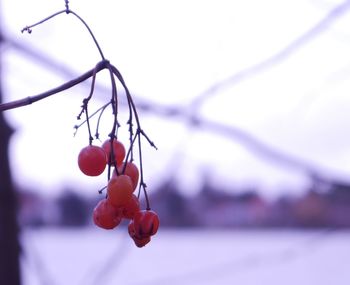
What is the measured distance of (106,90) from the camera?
6.24 feet

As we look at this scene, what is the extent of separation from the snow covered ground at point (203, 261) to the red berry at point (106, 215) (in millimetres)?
1485

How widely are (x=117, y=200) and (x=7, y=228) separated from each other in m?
1.62

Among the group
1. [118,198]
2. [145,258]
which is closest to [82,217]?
[145,258]

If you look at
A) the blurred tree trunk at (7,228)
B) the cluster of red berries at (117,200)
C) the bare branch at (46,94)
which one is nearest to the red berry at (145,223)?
the cluster of red berries at (117,200)

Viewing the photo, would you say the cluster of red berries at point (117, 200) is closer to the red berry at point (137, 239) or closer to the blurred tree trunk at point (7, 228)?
the red berry at point (137, 239)

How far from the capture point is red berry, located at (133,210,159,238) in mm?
834

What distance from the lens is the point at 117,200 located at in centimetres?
81

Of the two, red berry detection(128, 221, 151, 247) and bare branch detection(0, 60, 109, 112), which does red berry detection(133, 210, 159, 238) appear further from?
bare branch detection(0, 60, 109, 112)

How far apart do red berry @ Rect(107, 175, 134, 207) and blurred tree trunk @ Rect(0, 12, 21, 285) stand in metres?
1.49

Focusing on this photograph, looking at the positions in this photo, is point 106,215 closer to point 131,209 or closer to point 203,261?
point 131,209

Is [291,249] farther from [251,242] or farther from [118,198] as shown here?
[251,242]

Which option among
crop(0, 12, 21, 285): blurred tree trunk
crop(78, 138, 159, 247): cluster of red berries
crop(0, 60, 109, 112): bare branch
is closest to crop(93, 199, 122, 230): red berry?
crop(78, 138, 159, 247): cluster of red berries

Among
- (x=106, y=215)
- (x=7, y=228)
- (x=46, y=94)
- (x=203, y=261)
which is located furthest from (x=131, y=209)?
(x=203, y=261)

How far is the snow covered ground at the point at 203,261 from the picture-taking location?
2434 millimetres
